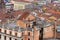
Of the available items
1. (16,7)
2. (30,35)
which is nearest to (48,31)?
(30,35)

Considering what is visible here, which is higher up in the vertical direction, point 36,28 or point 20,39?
point 36,28

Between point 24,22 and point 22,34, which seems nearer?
point 22,34

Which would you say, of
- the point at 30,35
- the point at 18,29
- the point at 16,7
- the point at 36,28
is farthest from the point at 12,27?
the point at 16,7

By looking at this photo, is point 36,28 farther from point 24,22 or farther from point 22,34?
point 24,22

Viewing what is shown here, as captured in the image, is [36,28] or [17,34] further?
[17,34]

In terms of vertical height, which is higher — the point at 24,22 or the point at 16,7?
the point at 24,22

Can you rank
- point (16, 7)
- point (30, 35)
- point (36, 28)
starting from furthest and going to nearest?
point (16, 7)
point (30, 35)
point (36, 28)

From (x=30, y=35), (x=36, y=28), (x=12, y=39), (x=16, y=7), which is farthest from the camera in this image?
(x=16, y=7)

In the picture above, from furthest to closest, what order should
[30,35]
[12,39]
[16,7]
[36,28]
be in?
[16,7], [12,39], [30,35], [36,28]

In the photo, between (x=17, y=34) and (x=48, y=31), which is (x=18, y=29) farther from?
(x=48, y=31)
